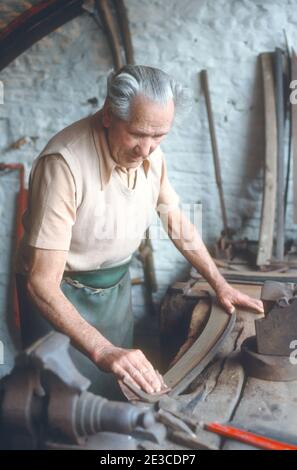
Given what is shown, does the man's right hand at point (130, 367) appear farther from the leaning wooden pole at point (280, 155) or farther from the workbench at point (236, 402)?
the leaning wooden pole at point (280, 155)

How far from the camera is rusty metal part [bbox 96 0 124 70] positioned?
379 cm

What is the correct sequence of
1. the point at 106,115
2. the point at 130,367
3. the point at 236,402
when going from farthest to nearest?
the point at 106,115 → the point at 236,402 → the point at 130,367

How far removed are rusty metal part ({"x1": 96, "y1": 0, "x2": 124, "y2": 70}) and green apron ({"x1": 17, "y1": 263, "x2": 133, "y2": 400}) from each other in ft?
5.30

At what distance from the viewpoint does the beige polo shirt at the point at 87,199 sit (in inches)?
89.0

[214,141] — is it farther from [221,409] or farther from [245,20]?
[221,409]

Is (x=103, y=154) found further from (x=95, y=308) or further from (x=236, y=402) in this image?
(x=236, y=402)

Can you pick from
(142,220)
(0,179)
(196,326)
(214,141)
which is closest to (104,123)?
(142,220)

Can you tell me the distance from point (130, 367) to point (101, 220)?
752 mm

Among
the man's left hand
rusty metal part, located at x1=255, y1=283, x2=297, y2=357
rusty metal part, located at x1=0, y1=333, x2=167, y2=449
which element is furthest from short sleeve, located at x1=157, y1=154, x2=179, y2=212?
rusty metal part, located at x1=0, y1=333, x2=167, y2=449

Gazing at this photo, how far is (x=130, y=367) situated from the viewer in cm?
198

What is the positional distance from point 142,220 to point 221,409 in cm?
102

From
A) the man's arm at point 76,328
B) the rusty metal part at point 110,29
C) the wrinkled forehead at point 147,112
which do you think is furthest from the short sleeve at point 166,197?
the rusty metal part at point 110,29

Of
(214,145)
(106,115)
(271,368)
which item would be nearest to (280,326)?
(271,368)
